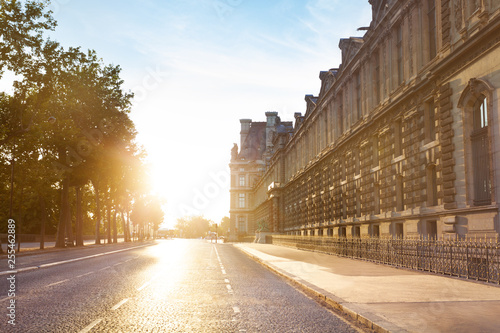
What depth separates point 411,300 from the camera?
10859 mm

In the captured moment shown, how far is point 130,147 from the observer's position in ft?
177

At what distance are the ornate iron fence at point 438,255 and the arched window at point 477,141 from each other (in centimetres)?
199

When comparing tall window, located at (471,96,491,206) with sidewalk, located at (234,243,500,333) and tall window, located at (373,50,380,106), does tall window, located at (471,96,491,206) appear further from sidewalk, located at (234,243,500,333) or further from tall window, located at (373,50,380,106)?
tall window, located at (373,50,380,106)

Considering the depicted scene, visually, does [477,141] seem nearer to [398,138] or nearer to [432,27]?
[432,27]

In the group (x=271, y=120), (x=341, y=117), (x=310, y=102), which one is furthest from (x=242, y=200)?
(x=341, y=117)

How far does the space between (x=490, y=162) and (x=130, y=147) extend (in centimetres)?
4228

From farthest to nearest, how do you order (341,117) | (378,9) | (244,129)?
(244,129) < (341,117) < (378,9)

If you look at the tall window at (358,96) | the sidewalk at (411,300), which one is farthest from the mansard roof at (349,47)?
the sidewalk at (411,300)

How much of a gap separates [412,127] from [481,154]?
21.4 ft

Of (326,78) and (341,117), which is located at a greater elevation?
(326,78)

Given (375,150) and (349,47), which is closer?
(375,150)

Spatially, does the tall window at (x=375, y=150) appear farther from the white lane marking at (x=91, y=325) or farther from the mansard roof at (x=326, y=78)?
the white lane marking at (x=91, y=325)

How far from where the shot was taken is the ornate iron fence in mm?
14633

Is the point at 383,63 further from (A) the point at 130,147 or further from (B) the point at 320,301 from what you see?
(A) the point at 130,147
